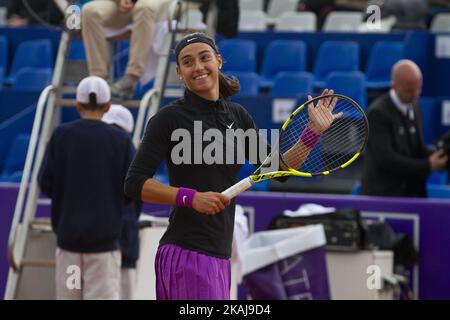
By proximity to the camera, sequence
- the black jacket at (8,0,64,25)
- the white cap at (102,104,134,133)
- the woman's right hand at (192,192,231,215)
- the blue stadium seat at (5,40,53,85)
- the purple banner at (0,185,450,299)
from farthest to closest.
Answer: the blue stadium seat at (5,40,53,85) < the black jacket at (8,0,64,25) < the purple banner at (0,185,450,299) < the white cap at (102,104,134,133) < the woman's right hand at (192,192,231,215)

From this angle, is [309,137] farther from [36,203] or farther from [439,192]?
[439,192]

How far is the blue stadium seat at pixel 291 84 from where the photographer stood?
34.8 feet

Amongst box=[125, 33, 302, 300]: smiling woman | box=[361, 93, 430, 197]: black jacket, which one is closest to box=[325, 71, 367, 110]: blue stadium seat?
box=[361, 93, 430, 197]: black jacket

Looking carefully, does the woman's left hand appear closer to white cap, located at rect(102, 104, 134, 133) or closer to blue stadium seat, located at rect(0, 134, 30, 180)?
white cap, located at rect(102, 104, 134, 133)

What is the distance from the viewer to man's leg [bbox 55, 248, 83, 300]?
21.4 feet

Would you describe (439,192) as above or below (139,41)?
below

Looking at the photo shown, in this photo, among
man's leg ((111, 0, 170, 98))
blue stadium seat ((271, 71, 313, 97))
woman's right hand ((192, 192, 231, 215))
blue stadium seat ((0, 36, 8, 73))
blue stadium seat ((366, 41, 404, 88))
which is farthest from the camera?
blue stadium seat ((0, 36, 8, 73))

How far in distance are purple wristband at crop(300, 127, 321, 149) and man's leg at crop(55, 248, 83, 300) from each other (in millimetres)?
2424

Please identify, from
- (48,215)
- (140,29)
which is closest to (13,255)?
(48,215)

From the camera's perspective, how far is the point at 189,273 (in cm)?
436

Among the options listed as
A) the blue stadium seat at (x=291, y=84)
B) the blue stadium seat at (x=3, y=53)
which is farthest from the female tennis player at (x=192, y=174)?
the blue stadium seat at (x=3, y=53)

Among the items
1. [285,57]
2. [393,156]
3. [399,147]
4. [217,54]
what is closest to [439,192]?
[399,147]

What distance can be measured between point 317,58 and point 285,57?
33cm
